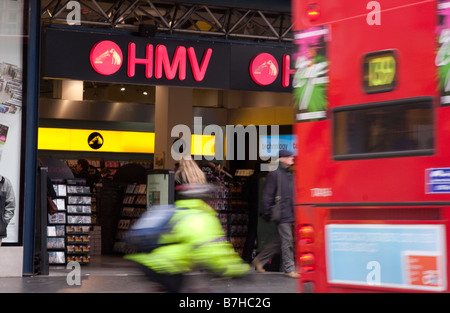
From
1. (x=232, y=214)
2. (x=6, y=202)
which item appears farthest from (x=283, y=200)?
(x=6, y=202)

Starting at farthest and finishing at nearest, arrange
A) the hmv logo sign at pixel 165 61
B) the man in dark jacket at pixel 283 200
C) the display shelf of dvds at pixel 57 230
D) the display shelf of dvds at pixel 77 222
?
the display shelf of dvds at pixel 77 222, the display shelf of dvds at pixel 57 230, the hmv logo sign at pixel 165 61, the man in dark jacket at pixel 283 200

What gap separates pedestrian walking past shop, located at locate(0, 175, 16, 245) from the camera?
13461mm

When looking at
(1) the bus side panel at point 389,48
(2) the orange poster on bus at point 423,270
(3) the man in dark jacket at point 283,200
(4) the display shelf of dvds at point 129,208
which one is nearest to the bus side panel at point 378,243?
(2) the orange poster on bus at point 423,270

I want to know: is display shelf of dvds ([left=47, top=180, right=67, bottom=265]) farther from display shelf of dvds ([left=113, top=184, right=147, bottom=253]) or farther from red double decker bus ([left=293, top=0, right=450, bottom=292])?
red double decker bus ([left=293, top=0, right=450, bottom=292])

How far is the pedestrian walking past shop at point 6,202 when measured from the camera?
13.5m

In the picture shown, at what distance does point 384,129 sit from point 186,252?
186 cm

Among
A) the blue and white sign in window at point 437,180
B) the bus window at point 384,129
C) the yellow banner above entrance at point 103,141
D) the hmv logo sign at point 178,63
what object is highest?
the hmv logo sign at point 178,63

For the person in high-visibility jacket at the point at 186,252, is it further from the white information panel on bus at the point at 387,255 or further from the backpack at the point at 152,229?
the white information panel on bus at the point at 387,255

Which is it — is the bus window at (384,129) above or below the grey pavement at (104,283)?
above

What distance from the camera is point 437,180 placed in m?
6.18

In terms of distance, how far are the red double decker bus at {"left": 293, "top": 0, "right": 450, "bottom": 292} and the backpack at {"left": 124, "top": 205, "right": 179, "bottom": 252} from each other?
1606 mm

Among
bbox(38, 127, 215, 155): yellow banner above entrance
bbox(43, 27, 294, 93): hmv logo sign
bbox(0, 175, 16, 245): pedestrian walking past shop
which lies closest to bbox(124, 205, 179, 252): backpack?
bbox(0, 175, 16, 245): pedestrian walking past shop

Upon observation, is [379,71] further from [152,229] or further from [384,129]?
[152,229]

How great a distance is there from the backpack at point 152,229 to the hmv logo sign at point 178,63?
9.24 metres
